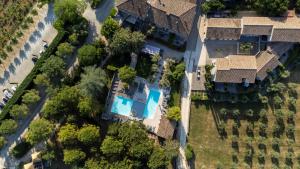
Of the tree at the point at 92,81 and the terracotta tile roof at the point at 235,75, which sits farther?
the terracotta tile roof at the point at 235,75

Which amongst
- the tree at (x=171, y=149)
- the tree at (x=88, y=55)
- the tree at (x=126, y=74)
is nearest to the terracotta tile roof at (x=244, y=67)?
the tree at (x=171, y=149)

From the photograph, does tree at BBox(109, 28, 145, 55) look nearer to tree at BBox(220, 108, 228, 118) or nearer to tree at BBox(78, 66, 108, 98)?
tree at BBox(78, 66, 108, 98)

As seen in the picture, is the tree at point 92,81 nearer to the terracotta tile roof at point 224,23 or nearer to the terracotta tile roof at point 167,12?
the terracotta tile roof at point 167,12

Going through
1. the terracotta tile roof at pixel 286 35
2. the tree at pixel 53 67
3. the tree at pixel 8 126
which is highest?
the terracotta tile roof at pixel 286 35

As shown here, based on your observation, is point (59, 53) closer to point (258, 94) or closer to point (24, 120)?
point (24, 120)

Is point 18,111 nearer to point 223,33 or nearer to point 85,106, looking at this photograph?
point 85,106

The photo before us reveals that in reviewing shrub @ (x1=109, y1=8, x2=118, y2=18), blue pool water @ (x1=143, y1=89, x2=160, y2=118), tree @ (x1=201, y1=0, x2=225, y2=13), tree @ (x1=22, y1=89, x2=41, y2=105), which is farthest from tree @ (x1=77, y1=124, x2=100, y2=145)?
tree @ (x1=201, y1=0, x2=225, y2=13)
